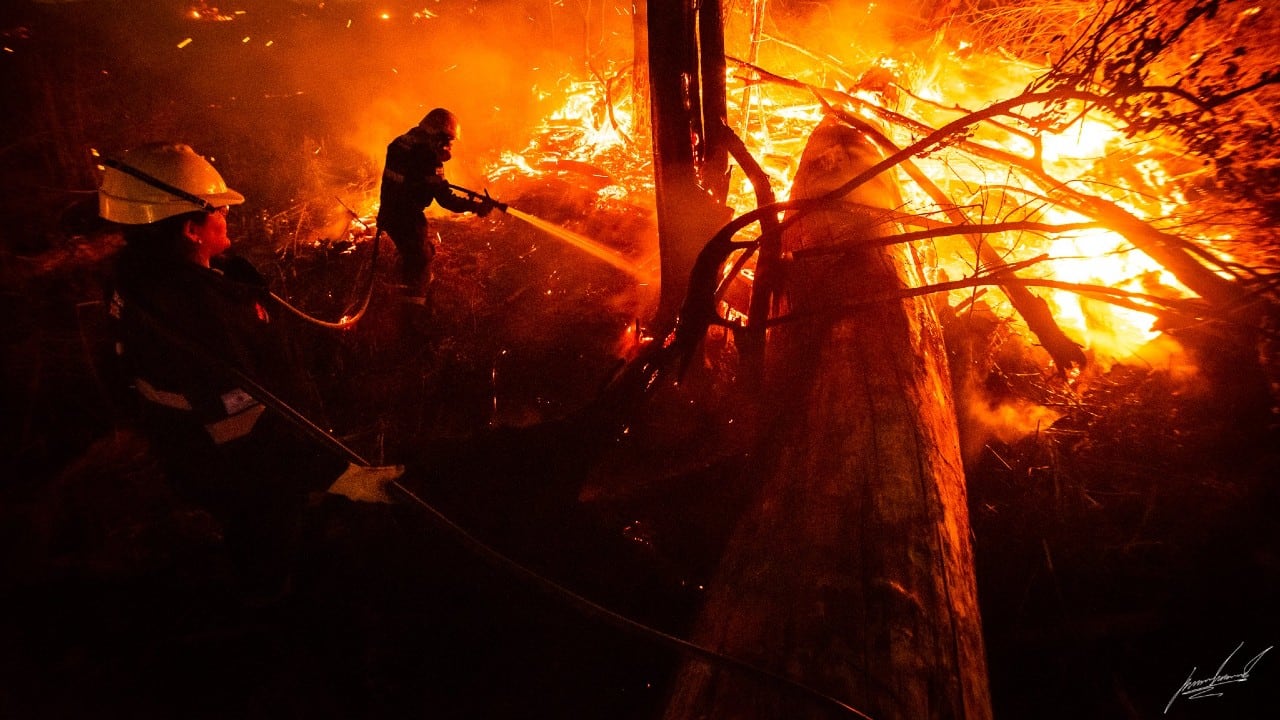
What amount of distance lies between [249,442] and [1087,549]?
4471 millimetres

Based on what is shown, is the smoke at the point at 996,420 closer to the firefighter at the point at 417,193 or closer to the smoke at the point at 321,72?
the firefighter at the point at 417,193

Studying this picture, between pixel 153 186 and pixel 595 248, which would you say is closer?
pixel 153 186

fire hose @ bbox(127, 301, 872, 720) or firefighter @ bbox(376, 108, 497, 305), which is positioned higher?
firefighter @ bbox(376, 108, 497, 305)

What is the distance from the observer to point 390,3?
9.58 m

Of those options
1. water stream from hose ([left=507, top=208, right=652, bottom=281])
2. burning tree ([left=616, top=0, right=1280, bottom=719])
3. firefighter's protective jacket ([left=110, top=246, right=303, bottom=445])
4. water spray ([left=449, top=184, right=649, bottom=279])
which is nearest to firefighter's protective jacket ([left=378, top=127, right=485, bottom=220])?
water spray ([left=449, top=184, right=649, bottom=279])

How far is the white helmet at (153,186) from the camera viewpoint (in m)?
2.30

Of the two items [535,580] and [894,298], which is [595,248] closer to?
[894,298]

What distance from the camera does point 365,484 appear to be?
6.84 feet

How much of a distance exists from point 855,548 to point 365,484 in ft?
6.55

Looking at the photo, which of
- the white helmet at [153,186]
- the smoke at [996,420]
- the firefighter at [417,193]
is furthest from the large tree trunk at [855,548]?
the firefighter at [417,193]

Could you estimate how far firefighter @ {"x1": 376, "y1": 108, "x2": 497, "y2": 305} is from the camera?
14.5ft

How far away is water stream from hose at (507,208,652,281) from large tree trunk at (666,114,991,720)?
7.95 ft
